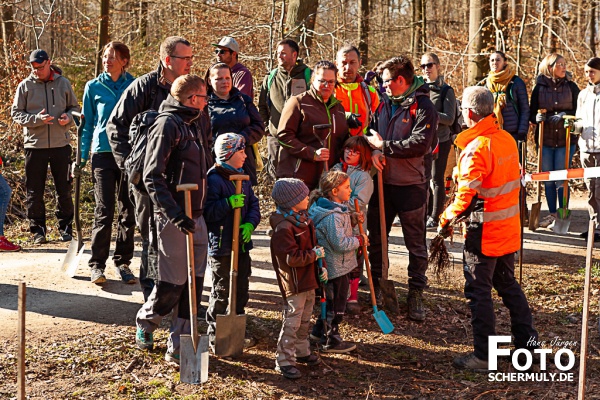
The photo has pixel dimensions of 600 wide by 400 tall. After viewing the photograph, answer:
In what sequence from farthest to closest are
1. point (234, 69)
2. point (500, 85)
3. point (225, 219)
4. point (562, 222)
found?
point (562, 222), point (500, 85), point (234, 69), point (225, 219)

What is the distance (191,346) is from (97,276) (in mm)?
2495

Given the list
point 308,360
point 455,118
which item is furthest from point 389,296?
point 455,118

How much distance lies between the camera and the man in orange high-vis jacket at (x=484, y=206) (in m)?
5.48

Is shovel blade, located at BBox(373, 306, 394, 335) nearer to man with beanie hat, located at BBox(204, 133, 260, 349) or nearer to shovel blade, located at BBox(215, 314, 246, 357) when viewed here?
man with beanie hat, located at BBox(204, 133, 260, 349)

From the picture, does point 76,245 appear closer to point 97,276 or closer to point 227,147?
point 97,276

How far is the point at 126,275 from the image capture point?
7293mm

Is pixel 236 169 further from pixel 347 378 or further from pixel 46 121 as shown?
pixel 46 121

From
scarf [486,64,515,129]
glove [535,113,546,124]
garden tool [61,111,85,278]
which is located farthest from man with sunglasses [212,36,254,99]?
glove [535,113,546,124]

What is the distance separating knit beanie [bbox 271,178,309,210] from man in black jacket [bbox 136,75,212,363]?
0.55 meters

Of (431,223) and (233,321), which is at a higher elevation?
(431,223)

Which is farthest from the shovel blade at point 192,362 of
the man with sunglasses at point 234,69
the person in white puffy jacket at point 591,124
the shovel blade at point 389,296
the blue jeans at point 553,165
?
the blue jeans at point 553,165

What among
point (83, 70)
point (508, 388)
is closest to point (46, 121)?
point (508, 388)

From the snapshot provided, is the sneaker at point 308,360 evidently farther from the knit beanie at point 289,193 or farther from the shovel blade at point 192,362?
the knit beanie at point 289,193

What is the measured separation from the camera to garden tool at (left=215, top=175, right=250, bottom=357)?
5.52 meters
